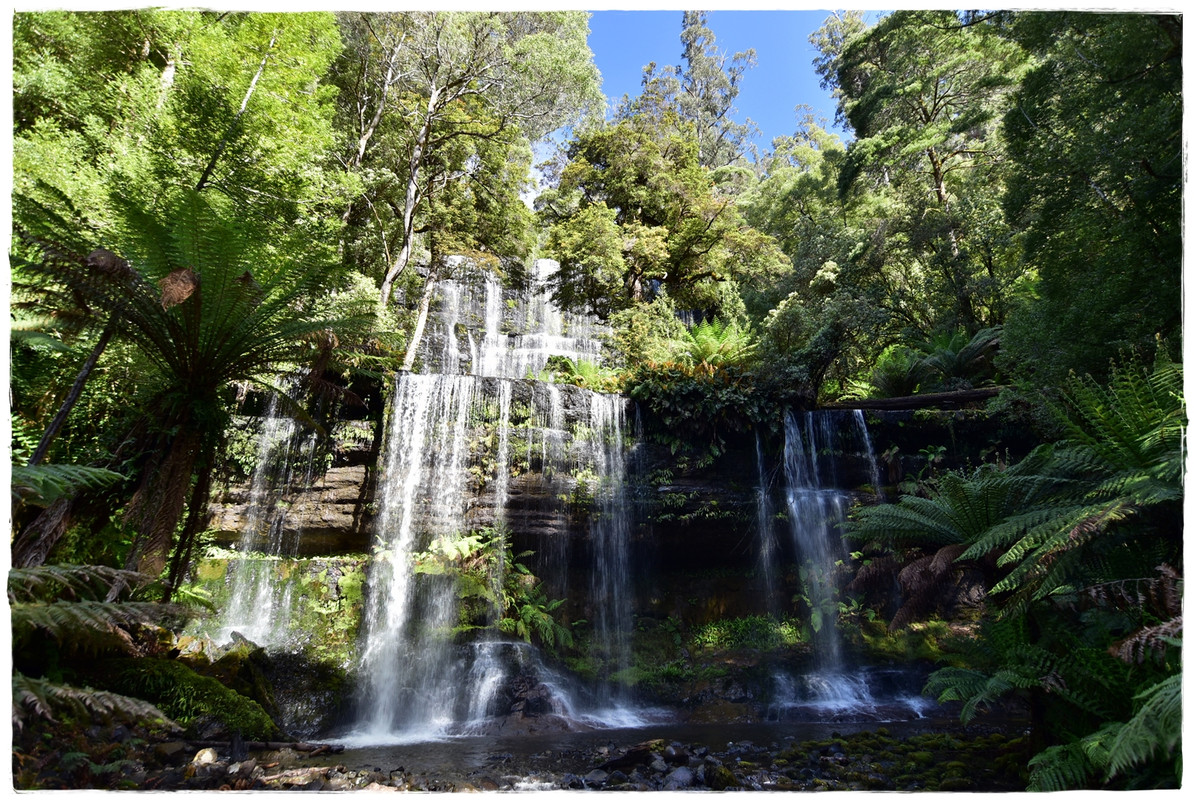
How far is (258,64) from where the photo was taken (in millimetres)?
6496

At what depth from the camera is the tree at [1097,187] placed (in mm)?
4406

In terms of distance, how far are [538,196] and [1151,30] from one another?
1208 centimetres

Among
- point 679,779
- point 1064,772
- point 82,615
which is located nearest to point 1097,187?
point 1064,772

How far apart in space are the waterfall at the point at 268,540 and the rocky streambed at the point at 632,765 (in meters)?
2.36

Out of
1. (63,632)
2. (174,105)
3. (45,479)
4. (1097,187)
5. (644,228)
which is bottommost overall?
(63,632)

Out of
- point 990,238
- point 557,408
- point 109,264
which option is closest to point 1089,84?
point 990,238

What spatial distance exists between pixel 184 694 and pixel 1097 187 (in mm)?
7673

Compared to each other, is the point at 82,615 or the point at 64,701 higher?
the point at 82,615

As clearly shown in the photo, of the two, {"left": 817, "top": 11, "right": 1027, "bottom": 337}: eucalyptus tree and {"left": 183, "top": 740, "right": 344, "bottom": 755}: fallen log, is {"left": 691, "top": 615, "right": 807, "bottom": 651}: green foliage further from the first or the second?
{"left": 817, "top": 11, "right": 1027, "bottom": 337}: eucalyptus tree

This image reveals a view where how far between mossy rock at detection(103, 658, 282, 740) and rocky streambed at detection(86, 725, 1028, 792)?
9.6 inches

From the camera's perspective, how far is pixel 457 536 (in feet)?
21.6

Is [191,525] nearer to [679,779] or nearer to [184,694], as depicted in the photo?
[184,694]

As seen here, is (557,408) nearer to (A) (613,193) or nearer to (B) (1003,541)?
(B) (1003,541)

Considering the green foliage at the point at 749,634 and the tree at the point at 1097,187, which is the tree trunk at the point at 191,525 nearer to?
the green foliage at the point at 749,634
